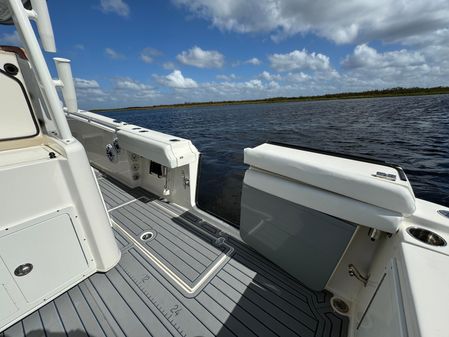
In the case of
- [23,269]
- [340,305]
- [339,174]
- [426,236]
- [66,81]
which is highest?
[66,81]

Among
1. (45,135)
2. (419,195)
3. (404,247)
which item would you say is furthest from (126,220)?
(419,195)

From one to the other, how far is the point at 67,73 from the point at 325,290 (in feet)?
8.30

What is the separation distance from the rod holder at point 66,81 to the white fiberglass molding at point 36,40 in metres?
0.05

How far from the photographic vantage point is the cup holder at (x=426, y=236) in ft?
3.45

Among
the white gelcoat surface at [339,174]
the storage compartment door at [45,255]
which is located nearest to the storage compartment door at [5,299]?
the storage compartment door at [45,255]

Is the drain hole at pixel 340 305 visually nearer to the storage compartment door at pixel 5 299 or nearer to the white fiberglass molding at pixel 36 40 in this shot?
the storage compartment door at pixel 5 299

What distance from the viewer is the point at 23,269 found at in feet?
4.34

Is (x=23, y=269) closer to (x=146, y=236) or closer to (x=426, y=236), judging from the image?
(x=146, y=236)

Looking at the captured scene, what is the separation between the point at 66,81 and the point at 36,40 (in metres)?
0.25

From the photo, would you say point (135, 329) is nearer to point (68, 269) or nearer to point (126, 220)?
point (68, 269)

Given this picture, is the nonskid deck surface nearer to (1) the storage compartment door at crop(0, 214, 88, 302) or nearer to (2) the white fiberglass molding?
(1) the storage compartment door at crop(0, 214, 88, 302)

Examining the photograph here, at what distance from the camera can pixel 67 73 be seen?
52.3 inches

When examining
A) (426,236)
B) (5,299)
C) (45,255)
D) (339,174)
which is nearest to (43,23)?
(45,255)

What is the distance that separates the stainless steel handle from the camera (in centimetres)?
130
